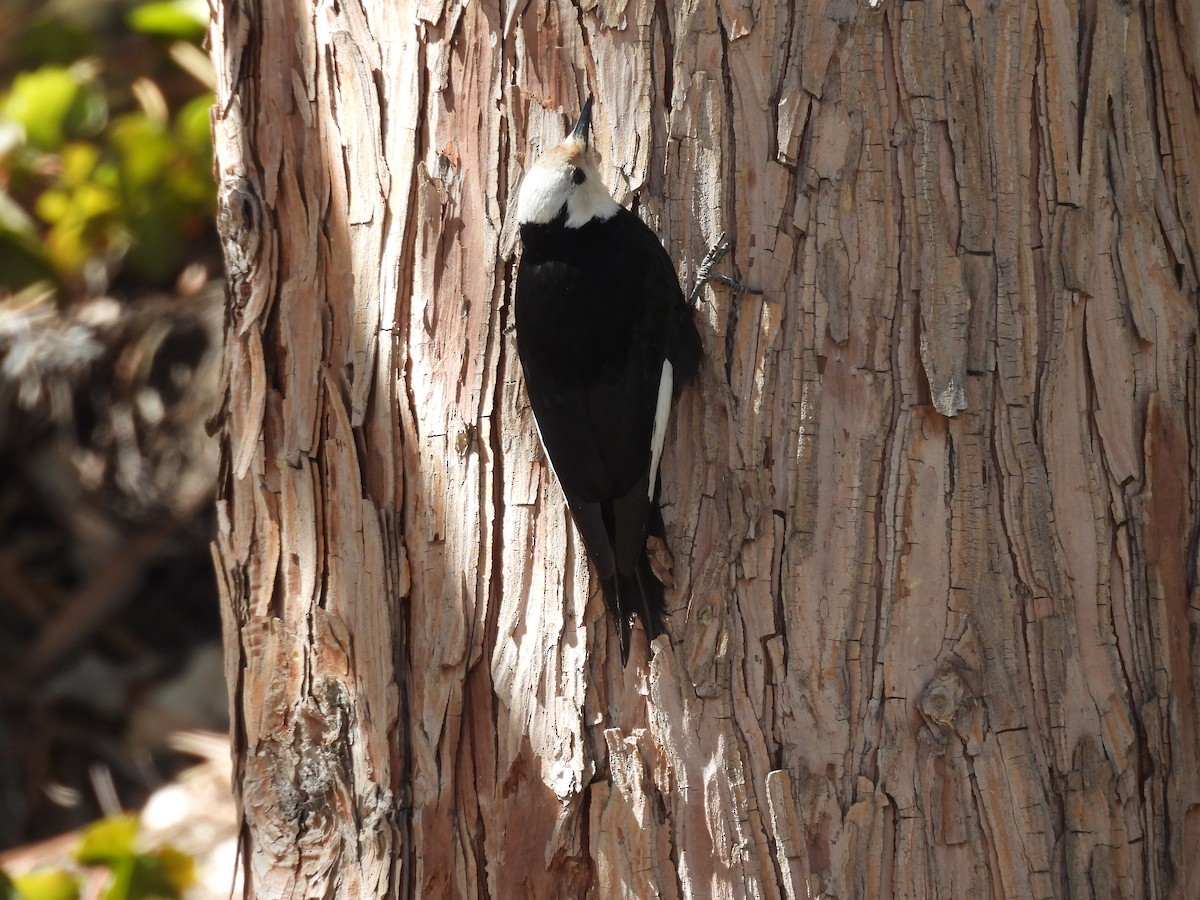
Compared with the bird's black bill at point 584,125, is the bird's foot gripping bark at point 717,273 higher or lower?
lower

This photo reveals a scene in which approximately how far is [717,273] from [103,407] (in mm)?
3317

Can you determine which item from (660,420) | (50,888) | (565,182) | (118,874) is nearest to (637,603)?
(660,420)

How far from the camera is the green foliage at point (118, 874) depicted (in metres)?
2.76

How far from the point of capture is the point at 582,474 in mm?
1933

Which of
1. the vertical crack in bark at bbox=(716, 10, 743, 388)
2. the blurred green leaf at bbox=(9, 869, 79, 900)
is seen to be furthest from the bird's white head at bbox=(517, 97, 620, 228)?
the blurred green leaf at bbox=(9, 869, 79, 900)

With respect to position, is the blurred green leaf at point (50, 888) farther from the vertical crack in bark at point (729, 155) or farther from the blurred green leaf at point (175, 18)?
the blurred green leaf at point (175, 18)

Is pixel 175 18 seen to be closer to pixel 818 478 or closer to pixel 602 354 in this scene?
pixel 602 354

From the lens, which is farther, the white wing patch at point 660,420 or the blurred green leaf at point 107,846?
the blurred green leaf at point 107,846

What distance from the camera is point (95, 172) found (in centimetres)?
404

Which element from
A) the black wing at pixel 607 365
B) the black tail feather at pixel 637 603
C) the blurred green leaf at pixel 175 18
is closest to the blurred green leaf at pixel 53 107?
the blurred green leaf at pixel 175 18

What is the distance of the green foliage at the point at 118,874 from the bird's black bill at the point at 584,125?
208 centimetres

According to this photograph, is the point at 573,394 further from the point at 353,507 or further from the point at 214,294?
the point at 214,294

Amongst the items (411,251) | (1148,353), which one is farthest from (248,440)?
(1148,353)

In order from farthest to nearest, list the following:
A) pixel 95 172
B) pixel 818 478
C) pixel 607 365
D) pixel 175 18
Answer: pixel 95 172 → pixel 175 18 → pixel 607 365 → pixel 818 478
